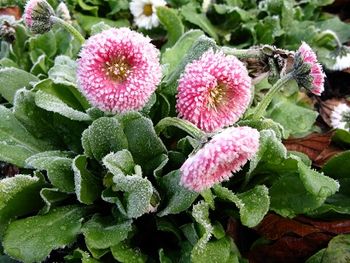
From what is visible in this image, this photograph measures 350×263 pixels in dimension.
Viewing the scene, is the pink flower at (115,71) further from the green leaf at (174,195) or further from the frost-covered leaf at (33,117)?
the frost-covered leaf at (33,117)

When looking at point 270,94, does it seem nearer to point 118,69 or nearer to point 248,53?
point 248,53

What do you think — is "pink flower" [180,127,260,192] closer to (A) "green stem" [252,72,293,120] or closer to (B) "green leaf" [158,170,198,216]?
(B) "green leaf" [158,170,198,216]

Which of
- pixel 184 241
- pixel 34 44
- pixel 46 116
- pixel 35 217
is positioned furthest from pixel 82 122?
pixel 34 44

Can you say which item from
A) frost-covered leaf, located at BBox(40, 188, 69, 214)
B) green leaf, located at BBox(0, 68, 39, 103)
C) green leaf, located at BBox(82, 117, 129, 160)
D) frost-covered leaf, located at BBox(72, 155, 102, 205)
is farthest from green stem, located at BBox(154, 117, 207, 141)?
green leaf, located at BBox(0, 68, 39, 103)

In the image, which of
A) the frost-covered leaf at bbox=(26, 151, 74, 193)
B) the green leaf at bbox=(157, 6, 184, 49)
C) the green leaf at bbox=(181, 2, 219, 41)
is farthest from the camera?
the green leaf at bbox=(181, 2, 219, 41)

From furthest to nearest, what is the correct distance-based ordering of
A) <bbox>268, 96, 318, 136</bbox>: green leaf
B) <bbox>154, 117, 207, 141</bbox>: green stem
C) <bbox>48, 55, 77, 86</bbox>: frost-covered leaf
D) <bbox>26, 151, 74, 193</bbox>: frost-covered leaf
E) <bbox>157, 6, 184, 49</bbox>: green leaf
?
<bbox>157, 6, 184, 49</bbox>: green leaf
<bbox>268, 96, 318, 136</bbox>: green leaf
<bbox>48, 55, 77, 86</bbox>: frost-covered leaf
<bbox>26, 151, 74, 193</bbox>: frost-covered leaf
<bbox>154, 117, 207, 141</bbox>: green stem

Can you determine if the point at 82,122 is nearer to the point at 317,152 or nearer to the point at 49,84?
the point at 49,84

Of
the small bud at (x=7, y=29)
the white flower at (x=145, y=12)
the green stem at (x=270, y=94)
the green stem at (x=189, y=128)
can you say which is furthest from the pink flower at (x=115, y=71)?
the white flower at (x=145, y=12)
